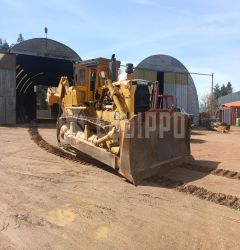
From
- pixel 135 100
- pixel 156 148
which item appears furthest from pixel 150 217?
pixel 135 100

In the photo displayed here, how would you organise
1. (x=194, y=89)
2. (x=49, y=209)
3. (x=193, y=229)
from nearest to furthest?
1. (x=193, y=229)
2. (x=49, y=209)
3. (x=194, y=89)

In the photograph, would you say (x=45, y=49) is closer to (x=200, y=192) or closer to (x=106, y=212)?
(x=200, y=192)

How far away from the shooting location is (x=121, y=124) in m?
8.63

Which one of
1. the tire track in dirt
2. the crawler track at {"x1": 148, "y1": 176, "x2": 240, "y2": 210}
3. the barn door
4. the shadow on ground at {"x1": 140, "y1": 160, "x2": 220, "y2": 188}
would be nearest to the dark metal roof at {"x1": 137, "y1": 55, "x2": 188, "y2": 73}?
the barn door

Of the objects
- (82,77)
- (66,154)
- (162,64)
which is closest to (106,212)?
(66,154)

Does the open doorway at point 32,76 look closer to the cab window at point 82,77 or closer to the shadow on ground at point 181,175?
the cab window at point 82,77

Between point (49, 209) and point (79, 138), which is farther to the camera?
point (79, 138)

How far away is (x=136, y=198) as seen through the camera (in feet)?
23.6

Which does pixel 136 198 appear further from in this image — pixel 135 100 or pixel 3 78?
pixel 3 78

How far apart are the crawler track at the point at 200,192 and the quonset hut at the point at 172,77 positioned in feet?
67.1

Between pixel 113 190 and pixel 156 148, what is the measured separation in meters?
1.75

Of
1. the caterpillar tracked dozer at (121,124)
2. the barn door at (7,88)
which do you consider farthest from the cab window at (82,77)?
the barn door at (7,88)

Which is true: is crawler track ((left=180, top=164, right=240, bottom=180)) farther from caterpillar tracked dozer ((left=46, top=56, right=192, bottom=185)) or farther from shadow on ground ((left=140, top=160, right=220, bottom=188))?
caterpillar tracked dozer ((left=46, top=56, right=192, bottom=185))

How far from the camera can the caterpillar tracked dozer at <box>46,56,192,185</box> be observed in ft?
27.9
